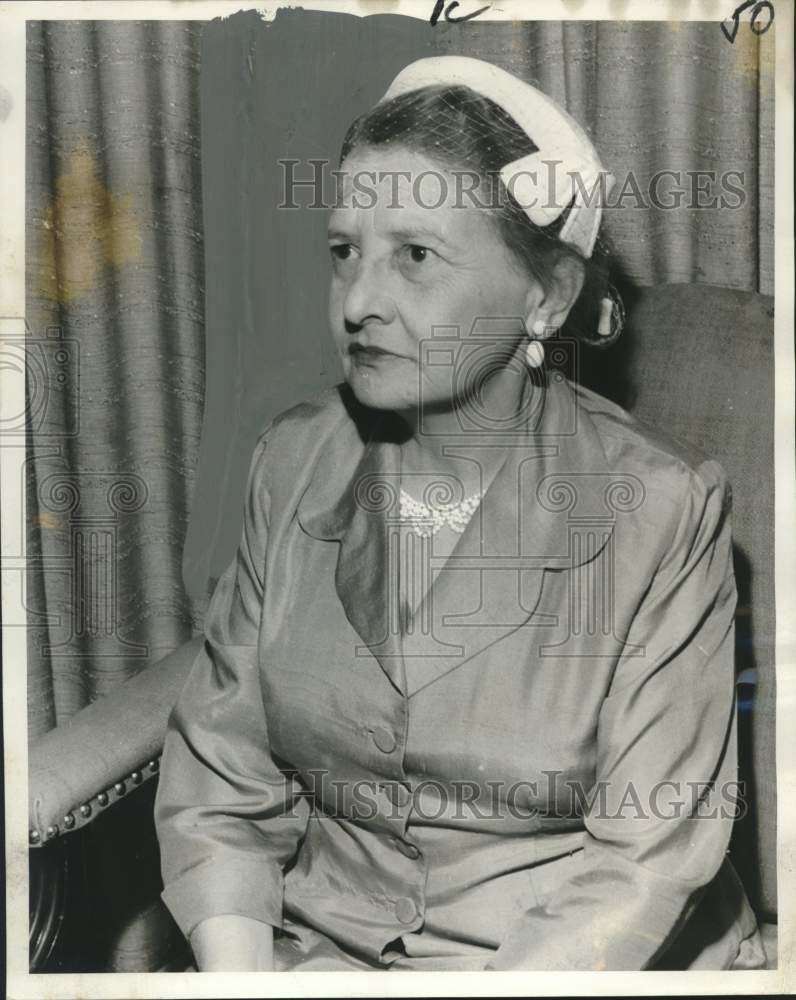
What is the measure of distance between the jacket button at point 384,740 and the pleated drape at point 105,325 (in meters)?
0.32

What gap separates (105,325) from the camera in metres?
1.65

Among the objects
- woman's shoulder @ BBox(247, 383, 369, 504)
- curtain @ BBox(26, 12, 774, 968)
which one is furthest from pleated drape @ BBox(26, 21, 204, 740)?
woman's shoulder @ BBox(247, 383, 369, 504)

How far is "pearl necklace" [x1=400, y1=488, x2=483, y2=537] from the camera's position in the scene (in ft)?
5.08

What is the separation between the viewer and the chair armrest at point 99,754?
1.50 m

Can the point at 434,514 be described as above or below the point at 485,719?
above

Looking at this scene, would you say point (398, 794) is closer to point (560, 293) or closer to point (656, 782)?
point (656, 782)

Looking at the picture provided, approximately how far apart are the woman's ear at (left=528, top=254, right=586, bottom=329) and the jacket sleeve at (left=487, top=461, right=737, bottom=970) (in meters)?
0.24

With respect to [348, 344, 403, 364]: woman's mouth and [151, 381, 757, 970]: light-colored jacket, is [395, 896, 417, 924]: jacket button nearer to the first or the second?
[151, 381, 757, 970]: light-colored jacket

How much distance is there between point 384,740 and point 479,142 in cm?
65

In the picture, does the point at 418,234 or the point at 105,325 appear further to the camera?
the point at 105,325

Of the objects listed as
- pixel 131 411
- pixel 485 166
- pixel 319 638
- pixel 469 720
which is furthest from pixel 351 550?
pixel 485 166

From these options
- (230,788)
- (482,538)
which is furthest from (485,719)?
(230,788)

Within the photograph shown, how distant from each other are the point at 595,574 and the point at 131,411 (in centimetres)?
59

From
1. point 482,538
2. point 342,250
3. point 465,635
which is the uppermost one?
point 342,250
